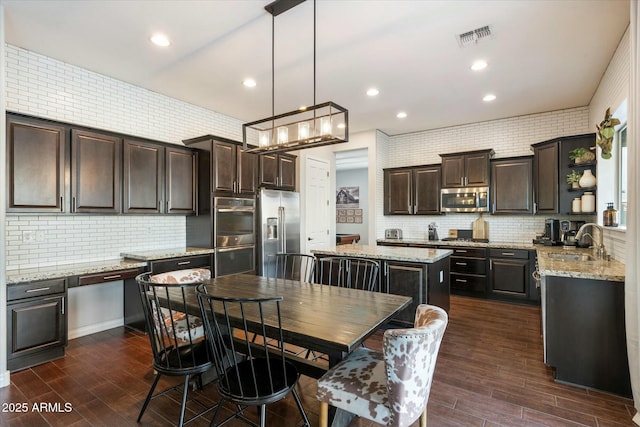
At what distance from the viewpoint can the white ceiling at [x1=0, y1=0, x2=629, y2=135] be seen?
2.62 m

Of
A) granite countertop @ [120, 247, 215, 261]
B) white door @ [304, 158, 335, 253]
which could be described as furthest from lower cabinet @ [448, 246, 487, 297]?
granite countertop @ [120, 247, 215, 261]

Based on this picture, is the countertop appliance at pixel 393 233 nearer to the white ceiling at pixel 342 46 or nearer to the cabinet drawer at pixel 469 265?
the cabinet drawer at pixel 469 265

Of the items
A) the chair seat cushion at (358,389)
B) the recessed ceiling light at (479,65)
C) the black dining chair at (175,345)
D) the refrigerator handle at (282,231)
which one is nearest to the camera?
the chair seat cushion at (358,389)

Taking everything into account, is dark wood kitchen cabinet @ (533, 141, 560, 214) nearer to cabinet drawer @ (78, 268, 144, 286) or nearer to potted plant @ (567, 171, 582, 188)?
potted plant @ (567, 171, 582, 188)

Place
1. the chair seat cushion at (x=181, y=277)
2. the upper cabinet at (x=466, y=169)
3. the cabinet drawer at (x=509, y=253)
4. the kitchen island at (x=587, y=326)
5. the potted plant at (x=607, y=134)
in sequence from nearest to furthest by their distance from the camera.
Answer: the kitchen island at (x=587, y=326) < the chair seat cushion at (x=181, y=277) < the potted plant at (x=607, y=134) < the cabinet drawer at (x=509, y=253) < the upper cabinet at (x=466, y=169)

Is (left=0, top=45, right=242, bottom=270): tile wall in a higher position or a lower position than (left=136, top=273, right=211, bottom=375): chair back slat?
higher

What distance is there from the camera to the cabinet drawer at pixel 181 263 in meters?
3.70

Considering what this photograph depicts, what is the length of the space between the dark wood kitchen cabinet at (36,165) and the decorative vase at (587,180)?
5.99 meters

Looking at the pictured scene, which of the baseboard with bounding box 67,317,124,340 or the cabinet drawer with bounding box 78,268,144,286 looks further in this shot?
the baseboard with bounding box 67,317,124,340

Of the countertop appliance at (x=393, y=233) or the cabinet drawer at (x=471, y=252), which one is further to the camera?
the countertop appliance at (x=393, y=233)

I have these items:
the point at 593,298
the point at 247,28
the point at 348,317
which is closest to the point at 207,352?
the point at 348,317

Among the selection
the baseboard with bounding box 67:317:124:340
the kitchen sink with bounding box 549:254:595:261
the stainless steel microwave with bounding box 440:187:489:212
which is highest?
the stainless steel microwave with bounding box 440:187:489:212

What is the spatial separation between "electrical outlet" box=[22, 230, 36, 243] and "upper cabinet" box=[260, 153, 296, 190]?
9.02 feet

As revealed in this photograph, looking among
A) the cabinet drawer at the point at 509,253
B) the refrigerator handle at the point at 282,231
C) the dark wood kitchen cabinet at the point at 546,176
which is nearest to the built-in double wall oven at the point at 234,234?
the refrigerator handle at the point at 282,231
